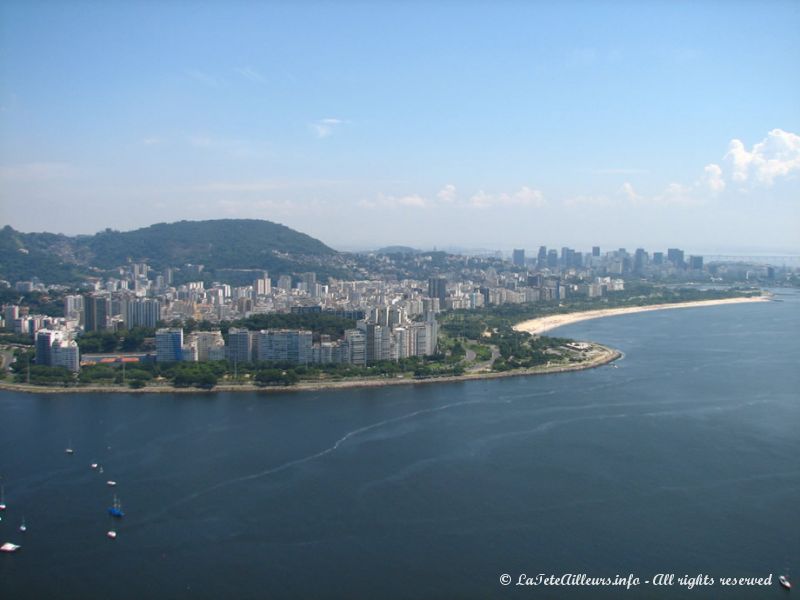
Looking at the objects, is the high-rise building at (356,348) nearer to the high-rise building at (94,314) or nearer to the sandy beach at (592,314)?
the high-rise building at (94,314)

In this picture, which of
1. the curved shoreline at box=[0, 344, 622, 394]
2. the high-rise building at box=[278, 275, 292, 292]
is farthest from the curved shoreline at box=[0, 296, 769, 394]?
the high-rise building at box=[278, 275, 292, 292]

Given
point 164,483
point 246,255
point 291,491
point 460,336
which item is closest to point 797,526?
point 291,491

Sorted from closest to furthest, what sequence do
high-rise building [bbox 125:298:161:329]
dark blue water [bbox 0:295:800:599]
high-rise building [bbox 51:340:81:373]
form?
dark blue water [bbox 0:295:800:599] → high-rise building [bbox 51:340:81:373] → high-rise building [bbox 125:298:161:329]

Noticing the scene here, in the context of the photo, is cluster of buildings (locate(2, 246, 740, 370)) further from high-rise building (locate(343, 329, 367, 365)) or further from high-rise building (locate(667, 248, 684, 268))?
high-rise building (locate(667, 248, 684, 268))

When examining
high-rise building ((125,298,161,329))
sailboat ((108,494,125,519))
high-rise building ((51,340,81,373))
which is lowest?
sailboat ((108,494,125,519))

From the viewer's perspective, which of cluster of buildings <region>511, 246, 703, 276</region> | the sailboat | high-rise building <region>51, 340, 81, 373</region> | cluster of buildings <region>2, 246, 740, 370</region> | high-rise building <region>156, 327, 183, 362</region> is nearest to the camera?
the sailboat

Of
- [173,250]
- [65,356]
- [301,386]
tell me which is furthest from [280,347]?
[173,250]
